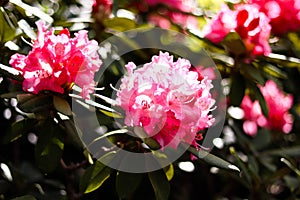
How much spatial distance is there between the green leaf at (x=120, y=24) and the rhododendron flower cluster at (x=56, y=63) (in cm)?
47

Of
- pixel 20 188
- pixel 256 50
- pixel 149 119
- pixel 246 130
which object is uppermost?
pixel 149 119

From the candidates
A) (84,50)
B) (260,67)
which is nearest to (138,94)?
(84,50)

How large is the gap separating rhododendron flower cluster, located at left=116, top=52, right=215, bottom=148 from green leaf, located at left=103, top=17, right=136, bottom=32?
1.74 feet

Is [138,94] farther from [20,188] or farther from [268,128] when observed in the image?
[268,128]

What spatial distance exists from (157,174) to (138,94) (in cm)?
22

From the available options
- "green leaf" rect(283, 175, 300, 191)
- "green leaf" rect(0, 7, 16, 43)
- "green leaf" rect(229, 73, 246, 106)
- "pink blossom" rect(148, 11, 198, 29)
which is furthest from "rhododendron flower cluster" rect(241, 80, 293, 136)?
"green leaf" rect(0, 7, 16, 43)

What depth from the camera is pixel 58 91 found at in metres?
1.45

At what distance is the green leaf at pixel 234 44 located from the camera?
1.87m

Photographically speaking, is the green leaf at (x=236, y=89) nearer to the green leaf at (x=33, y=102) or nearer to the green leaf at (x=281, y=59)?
the green leaf at (x=281, y=59)

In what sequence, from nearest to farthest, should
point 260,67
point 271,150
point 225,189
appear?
point 260,67 < point 271,150 < point 225,189

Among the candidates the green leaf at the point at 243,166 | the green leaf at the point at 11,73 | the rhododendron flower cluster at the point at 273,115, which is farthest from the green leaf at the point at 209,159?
the rhododendron flower cluster at the point at 273,115

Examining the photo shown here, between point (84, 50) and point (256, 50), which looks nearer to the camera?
point (84, 50)

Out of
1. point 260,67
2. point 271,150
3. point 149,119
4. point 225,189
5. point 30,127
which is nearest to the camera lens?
point 149,119

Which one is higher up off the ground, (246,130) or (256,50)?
(256,50)
